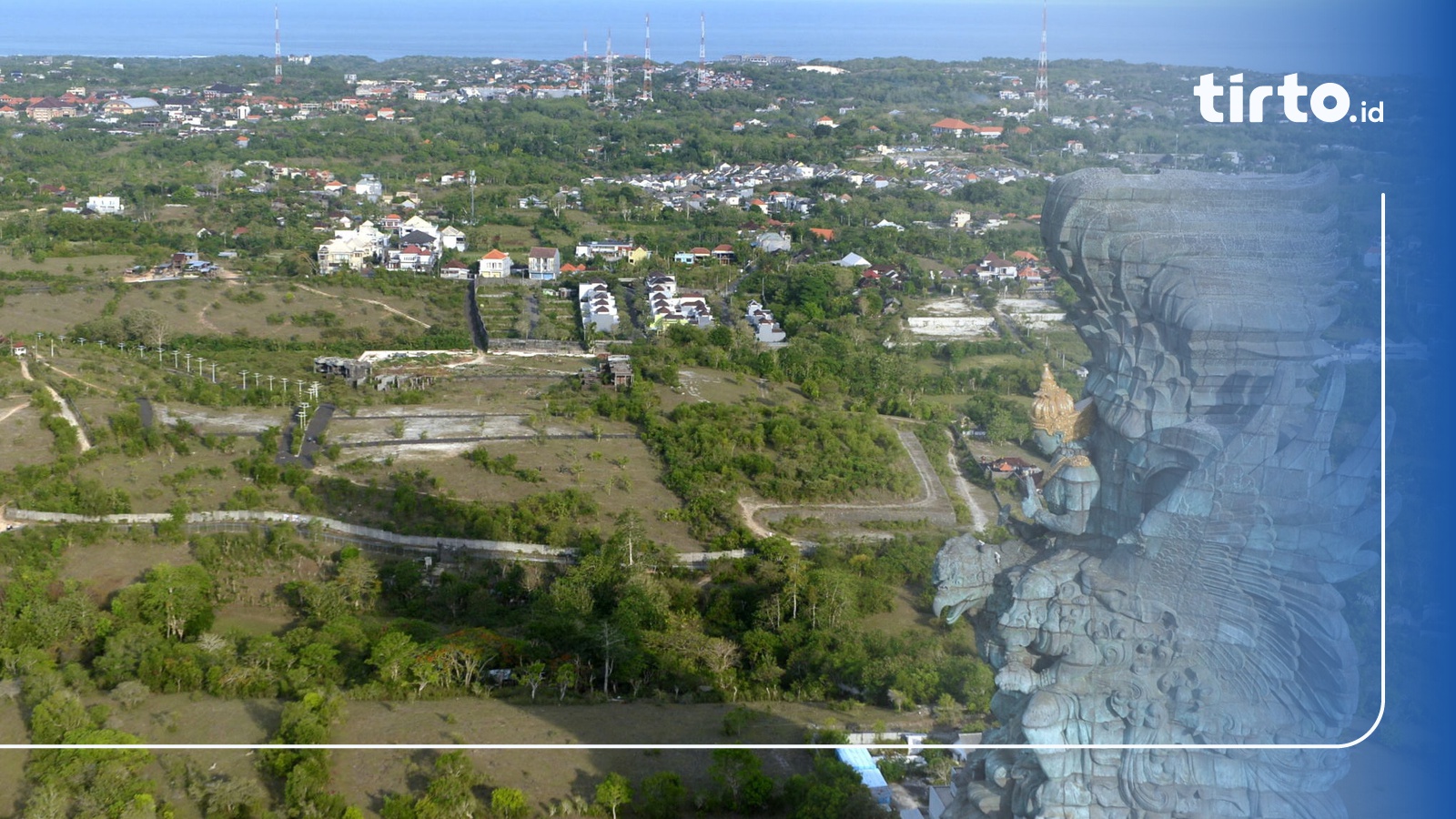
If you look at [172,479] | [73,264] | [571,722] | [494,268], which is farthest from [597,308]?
[571,722]

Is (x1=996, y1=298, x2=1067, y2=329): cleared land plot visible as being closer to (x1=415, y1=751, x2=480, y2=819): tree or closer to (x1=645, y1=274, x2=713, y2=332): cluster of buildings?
(x1=645, y1=274, x2=713, y2=332): cluster of buildings

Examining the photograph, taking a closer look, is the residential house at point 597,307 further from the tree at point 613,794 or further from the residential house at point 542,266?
the tree at point 613,794

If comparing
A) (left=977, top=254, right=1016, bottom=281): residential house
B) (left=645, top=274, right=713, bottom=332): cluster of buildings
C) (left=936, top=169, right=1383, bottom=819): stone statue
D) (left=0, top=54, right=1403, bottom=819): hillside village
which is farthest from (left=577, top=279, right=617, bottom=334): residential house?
(left=936, top=169, right=1383, bottom=819): stone statue

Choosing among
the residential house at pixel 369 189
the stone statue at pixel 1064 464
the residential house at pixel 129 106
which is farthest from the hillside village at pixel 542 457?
the residential house at pixel 129 106

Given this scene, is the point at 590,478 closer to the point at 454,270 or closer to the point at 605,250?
the point at 454,270

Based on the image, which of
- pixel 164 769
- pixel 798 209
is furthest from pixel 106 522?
pixel 798 209

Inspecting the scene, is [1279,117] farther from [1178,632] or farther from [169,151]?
[169,151]
